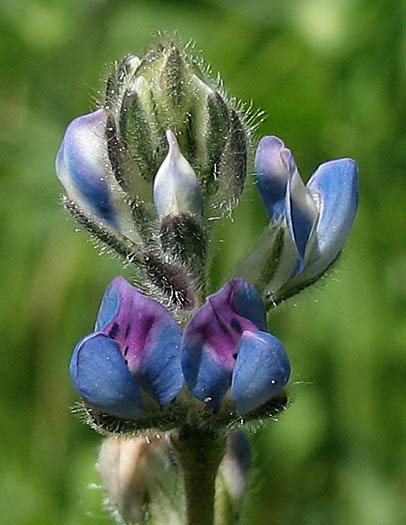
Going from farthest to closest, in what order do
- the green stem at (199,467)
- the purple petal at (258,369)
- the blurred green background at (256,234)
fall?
the blurred green background at (256,234) < the green stem at (199,467) < the purple petal at (258,369)

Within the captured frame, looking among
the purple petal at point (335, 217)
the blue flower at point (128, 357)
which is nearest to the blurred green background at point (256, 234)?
the purple petal at point (335, 217)

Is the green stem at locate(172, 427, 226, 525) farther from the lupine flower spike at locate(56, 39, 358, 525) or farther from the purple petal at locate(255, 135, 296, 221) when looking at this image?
the purple petal at locate(255, 135, 296, 221)

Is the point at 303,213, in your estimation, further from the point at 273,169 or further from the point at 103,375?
the point at 103,375

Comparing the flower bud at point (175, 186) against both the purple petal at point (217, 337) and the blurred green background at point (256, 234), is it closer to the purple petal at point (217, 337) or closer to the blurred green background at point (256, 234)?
the purple petal at point (217, 337)

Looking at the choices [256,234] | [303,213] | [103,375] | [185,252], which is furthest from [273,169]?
[256,234]

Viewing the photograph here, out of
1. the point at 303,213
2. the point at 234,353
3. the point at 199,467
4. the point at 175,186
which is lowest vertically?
the point at 199,467

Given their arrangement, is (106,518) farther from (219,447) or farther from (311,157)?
(311,157)
